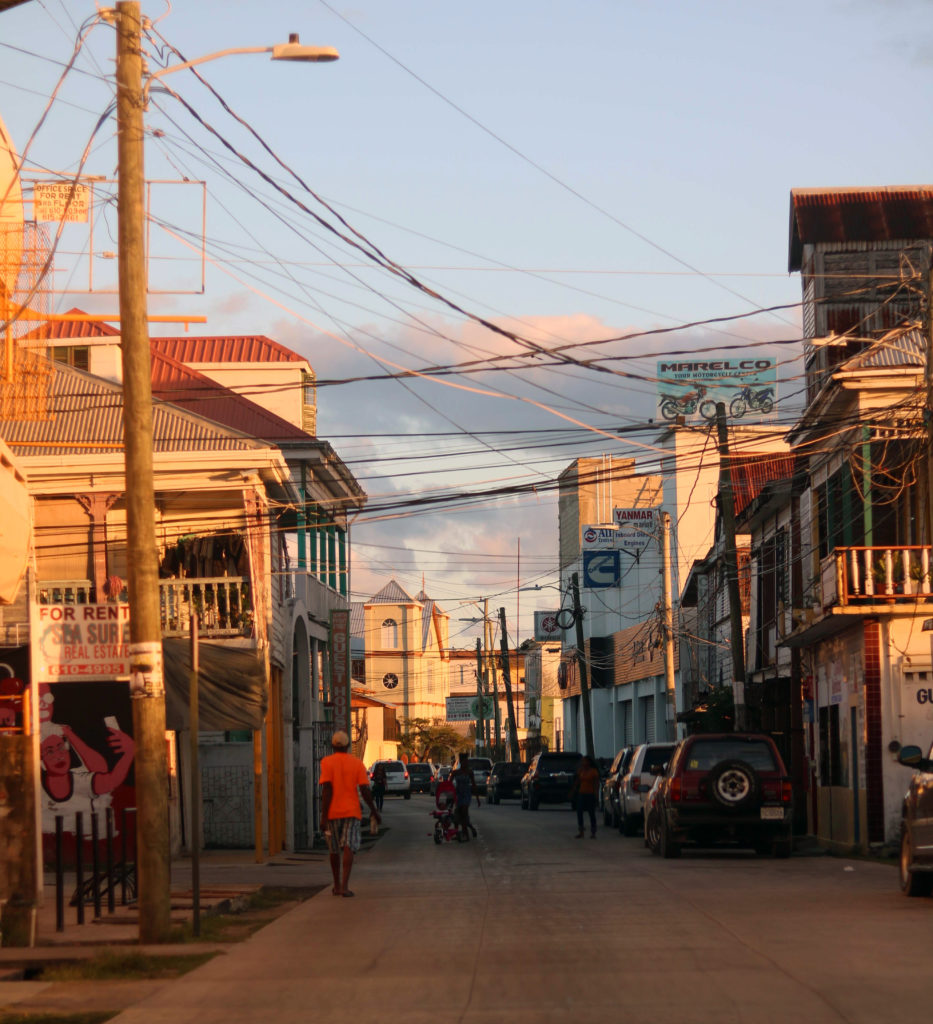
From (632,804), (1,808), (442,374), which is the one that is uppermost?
(442,374)

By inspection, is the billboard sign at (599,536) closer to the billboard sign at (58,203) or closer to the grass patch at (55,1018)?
the billboard sign at (58,203)

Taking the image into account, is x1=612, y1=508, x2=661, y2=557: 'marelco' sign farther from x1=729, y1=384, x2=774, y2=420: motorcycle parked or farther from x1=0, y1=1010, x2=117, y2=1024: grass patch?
x1=0, y1=1010, x2=117, y2=1024: grass patch

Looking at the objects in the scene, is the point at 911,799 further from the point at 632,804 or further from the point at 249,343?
the point at 249,343

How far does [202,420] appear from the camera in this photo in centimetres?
2709

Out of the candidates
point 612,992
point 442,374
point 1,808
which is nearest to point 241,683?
point 442,374

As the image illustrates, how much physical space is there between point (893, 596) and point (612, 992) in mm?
16188

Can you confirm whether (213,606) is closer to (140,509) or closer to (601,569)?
(140,509)

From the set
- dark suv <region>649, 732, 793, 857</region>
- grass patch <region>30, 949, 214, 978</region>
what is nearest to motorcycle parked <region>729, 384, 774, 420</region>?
dark suv <region>649, 732, 793, 857</region>

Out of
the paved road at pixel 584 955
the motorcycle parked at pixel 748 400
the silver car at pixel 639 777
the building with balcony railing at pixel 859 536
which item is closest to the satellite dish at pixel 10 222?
the paved road at pixel 584 955

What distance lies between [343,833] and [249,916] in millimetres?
1940

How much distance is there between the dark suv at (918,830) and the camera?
47.6 feet

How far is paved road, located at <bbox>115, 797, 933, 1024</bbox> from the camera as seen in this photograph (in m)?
8.89

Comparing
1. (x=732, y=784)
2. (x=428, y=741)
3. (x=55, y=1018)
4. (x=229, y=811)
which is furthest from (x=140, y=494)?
(x=428, y=741)

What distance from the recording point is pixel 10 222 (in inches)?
613
